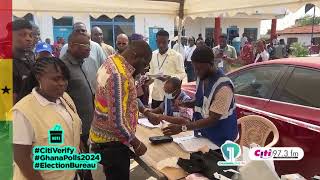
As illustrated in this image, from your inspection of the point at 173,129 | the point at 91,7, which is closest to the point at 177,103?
the point at 173,129

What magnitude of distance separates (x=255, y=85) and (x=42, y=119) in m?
2.93

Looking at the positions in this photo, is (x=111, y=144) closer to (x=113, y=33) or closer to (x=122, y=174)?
(x=122, y=174)

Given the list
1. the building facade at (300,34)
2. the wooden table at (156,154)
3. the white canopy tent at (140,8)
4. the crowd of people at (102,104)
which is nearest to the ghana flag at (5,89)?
the crowd of people at (102,104)

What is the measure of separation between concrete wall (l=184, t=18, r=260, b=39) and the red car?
16.4 m

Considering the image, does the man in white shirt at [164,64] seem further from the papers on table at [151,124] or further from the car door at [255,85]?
the papers on table at [151,124]

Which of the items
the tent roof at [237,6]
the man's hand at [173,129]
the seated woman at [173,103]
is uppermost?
the tent roof at [237,6]

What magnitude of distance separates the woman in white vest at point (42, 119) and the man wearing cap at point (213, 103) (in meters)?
0.98

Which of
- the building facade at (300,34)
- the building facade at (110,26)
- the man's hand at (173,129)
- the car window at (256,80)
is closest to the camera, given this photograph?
the man's hand at (173,129)

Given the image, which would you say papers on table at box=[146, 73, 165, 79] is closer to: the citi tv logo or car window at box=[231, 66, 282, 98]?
car window at box=[231, 66, 282, 98]

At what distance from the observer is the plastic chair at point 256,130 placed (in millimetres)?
3320

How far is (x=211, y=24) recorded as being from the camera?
22.0 meters

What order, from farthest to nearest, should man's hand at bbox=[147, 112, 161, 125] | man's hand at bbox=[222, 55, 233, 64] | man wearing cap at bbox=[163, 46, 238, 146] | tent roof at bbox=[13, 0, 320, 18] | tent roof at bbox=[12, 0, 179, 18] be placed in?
man's hand at bbox=[222, 55, 233, 64] → tent roof at bbox=[12, 0, 179, 18] → tent roof at bbox=[13, 0, 320, 18] → man's hand at bbox=[147, 112, 161, 125] → man wearing cap at bbox=[163, 46, 238, 146]

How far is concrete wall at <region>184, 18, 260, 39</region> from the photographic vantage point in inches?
846

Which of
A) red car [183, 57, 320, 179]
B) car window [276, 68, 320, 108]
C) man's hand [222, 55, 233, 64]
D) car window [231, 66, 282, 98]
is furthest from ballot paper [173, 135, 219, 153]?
man's hand [222, 55, 233, 64]
